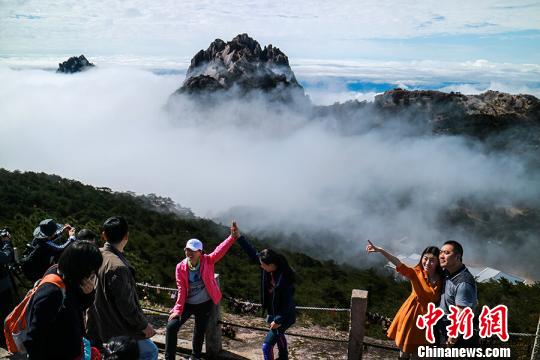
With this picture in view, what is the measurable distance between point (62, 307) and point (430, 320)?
10.6 ft

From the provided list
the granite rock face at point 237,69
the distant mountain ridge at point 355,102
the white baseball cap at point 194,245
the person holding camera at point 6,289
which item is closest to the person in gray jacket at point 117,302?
the white baseball cap at point 194,245

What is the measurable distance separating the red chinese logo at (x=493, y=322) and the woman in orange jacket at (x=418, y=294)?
600mm

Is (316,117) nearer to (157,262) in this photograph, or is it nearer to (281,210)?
(281,210)

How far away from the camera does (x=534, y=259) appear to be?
2201 inches

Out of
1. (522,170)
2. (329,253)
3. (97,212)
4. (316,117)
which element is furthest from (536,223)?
(316,117)

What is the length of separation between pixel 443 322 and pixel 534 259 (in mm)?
61312

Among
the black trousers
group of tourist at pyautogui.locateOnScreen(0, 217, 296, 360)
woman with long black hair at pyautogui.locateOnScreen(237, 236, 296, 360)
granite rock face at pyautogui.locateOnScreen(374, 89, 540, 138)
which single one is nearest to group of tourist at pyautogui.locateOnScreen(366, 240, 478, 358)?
Result: woman with long black hair at pyautogui.locateOnScreen(237, 236, 296, 360)

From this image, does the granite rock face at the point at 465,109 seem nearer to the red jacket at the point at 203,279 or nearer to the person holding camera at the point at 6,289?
the red jacket at the point at 203,279

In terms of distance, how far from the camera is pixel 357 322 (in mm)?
4922

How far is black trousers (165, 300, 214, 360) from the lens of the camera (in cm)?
468

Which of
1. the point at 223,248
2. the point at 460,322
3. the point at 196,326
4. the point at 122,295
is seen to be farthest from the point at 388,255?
the point at 122,295

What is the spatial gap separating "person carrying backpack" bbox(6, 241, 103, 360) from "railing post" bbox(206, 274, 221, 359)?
7.86 ft

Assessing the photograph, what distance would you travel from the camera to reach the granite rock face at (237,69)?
141 metres

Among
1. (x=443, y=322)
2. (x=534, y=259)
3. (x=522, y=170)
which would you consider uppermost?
(x=443, y=322)
